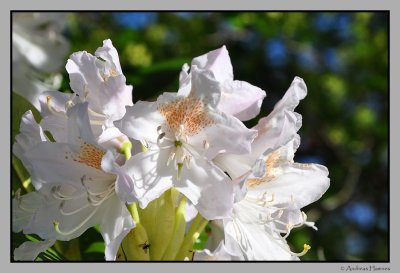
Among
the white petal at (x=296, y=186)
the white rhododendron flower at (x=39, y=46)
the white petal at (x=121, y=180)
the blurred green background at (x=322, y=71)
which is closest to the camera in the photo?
the white petal at (x=121, y=180)

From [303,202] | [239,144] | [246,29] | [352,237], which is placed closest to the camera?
[239,144]

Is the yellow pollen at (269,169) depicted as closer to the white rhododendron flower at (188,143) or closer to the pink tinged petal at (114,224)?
the white rhododendron flower at (188,143)

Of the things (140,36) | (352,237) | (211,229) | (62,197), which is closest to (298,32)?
(140,36)

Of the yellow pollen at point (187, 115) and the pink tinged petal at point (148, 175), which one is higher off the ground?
the yellow pollen at point (187, 115)

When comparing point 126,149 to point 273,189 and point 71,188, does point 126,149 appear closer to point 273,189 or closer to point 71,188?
point 71,188

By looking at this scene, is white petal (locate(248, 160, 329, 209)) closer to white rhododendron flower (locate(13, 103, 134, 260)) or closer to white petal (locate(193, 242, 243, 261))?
white petal (locate(193, 242, 243, 261))

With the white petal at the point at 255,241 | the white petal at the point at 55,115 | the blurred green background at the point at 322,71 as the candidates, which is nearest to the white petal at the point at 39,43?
the blurred green background at the point at 322,71

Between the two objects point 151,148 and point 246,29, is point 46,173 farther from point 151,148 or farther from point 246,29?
point 246,29
